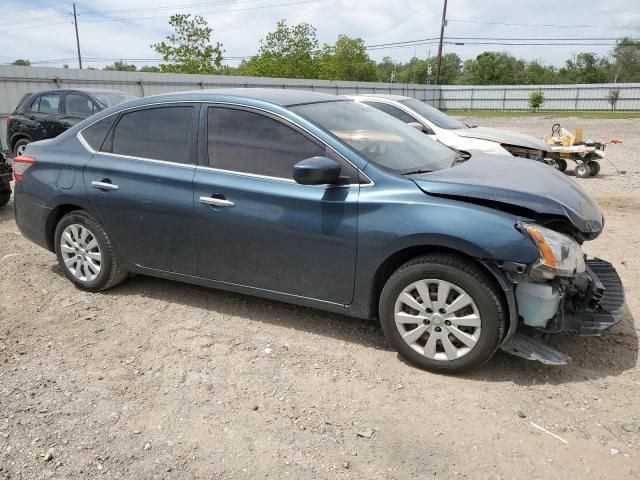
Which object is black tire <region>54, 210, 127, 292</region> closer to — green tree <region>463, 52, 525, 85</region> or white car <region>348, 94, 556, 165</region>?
white car <region>348, 94, 556, 165</region>

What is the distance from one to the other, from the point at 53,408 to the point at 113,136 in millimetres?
2282

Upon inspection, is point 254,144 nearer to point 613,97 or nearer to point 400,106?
point 400,106

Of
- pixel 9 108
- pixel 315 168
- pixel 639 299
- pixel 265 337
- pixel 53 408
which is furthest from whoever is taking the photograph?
pixel 9 108

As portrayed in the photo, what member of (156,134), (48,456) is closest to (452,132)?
(156,134)

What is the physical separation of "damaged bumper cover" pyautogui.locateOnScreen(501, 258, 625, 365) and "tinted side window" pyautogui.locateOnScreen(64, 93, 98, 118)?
34.0ft

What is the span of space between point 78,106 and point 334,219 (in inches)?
387

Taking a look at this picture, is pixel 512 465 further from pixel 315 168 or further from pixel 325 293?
pixel 315 168

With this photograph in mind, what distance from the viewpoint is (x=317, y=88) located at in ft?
107

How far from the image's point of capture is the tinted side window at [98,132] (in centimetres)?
452

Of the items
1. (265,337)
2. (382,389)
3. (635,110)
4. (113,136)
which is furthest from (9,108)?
(635,110)

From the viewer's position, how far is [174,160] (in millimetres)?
4117

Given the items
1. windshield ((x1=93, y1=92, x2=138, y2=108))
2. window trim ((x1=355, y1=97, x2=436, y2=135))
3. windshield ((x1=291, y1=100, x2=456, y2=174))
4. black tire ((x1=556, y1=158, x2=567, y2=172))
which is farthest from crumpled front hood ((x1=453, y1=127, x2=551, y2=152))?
windshield ((x1=93, y1=92, x2=138, y2=108))

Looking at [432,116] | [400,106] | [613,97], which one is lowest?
[432,116]

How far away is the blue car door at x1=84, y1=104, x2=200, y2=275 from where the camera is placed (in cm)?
405
